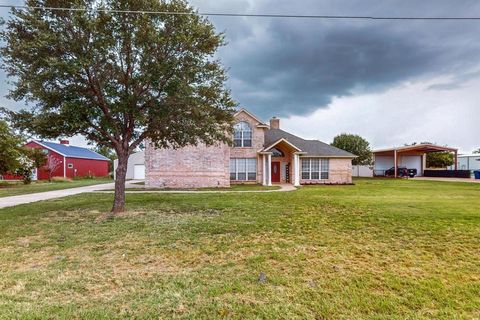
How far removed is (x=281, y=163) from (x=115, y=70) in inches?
772

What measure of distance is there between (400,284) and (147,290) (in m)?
3.58

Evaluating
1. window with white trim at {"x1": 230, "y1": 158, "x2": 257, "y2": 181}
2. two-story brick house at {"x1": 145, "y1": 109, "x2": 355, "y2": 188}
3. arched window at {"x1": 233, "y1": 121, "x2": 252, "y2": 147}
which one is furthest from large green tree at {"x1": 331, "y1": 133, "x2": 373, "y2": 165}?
arched window at {"x1": 233, "y1": 121, "x2": 252, "y2": 147}

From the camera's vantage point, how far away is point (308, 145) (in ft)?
92.1

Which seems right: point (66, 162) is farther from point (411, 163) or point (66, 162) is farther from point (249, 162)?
point (411, 163)

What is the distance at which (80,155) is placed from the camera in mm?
39031

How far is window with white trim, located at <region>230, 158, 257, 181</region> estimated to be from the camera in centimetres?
2473

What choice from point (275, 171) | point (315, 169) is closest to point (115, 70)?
point (275, 171)

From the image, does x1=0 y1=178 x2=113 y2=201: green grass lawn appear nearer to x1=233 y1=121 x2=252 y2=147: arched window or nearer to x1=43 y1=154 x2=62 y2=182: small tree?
x1=43 y1=154 x2=62 y2=182: small tree

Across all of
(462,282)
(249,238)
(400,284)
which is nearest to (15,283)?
(249,238)

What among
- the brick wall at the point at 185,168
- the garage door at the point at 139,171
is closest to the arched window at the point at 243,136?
the brick wall at the point at 185,168

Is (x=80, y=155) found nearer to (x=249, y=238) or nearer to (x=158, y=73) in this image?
(x=158, y=73)

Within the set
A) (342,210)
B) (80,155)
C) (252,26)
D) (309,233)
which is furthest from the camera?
(80,155)

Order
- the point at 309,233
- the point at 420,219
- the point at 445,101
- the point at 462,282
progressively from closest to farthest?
the point at 462,282, the point at 309,233, the point at 420,219, the point at 445,101

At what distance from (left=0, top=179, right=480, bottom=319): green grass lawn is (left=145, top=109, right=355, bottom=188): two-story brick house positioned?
43.7ft
